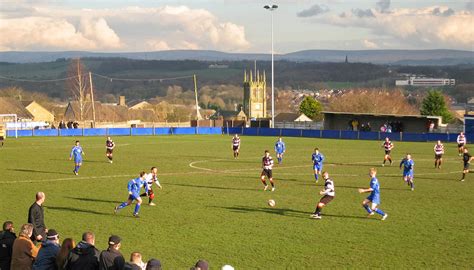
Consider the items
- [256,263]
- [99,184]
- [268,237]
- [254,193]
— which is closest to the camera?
[256,263]

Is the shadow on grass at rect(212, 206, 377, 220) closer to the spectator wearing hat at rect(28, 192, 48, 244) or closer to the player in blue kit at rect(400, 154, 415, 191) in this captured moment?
the player in blue kit at rect(400, 154, 415, 191)

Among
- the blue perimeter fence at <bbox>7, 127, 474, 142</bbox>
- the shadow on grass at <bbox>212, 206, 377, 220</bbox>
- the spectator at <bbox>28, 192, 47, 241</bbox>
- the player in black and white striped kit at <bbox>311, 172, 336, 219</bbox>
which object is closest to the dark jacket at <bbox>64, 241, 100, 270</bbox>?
the spectator at <bbox>28, 192, 47, 241</bbox>

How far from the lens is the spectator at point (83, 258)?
42.3 ft

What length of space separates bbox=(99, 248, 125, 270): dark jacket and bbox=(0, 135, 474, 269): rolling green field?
5006 mm

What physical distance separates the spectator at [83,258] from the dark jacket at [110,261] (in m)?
0.12

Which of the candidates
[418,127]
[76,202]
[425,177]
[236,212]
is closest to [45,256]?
[236,212]

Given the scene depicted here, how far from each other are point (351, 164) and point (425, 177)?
26.0 feet

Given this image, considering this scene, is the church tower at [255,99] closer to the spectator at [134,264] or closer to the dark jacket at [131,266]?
the spectator at [134,264]

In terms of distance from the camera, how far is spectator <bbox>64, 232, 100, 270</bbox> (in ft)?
42.3

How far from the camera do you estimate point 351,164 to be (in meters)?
45.4

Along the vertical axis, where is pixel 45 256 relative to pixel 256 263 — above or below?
above

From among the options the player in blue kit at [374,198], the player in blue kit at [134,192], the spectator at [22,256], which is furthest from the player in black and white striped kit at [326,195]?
the spectator at [22,256]

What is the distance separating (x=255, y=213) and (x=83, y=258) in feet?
44.2

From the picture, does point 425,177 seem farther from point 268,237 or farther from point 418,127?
point 418,127
